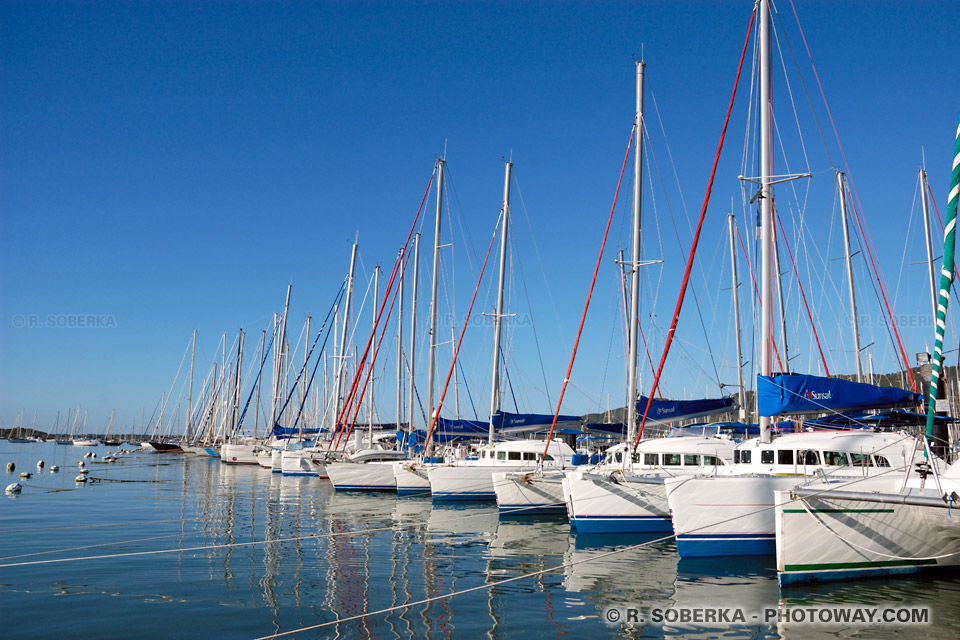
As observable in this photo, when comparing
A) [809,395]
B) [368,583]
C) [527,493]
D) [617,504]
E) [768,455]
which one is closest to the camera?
[368,583]

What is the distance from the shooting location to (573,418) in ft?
103

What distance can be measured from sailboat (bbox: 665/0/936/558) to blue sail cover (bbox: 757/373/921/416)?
23 mm

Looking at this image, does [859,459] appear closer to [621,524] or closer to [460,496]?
[621,524]

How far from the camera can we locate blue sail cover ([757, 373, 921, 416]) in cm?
1597

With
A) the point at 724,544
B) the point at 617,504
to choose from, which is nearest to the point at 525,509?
the point at 617,504

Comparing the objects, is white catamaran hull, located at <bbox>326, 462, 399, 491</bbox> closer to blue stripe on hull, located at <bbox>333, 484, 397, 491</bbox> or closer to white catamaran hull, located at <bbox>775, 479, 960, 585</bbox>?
blue stripe on hull, located at <bbox>333, 484, 397, 491</bbox>

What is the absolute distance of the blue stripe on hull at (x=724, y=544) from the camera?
50.3 feet

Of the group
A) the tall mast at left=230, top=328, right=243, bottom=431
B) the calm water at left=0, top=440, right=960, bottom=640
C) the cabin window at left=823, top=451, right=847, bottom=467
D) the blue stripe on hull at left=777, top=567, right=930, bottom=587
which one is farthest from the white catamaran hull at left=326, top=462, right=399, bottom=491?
the tall mast at left=230, top=328, right=243, bottom=431

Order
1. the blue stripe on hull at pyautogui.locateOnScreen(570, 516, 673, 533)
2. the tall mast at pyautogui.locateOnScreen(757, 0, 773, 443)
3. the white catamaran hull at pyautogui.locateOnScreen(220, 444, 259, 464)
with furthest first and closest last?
1. the white catamaran hull at pyautogui.locateOnScreen(220, 444, 259, 464)
2. the blue stripe on hull at pyautogui.locateOnScreen(570, 516, 673, 533)
3. the tall mast at pyautogui.locateOnScreen(757, 0, 773, 443)

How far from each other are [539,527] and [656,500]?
158 inches

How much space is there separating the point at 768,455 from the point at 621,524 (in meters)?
4.34

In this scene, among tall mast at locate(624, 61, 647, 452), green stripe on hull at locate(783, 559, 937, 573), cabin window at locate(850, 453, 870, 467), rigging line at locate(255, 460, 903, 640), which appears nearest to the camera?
rigging line at locate(255, 460, 903, 640)

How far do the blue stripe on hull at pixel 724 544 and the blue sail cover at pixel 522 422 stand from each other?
14.2m

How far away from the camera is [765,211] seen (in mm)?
17938
